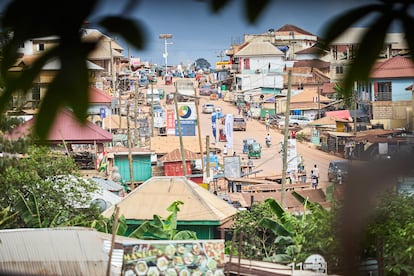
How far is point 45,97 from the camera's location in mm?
435

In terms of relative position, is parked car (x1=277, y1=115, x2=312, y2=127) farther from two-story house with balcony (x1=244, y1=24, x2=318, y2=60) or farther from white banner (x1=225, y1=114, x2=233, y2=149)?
two-story house with balcony (x1=244, y1=24, x2=318, y2=60)

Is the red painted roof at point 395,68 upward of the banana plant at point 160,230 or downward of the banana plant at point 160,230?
upward

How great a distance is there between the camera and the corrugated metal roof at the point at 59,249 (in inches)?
151

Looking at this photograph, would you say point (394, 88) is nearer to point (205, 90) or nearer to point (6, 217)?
point (6, 217)

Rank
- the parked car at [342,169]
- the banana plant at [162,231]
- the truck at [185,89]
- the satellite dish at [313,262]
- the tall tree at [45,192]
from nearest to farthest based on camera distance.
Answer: the parked car at [342,169]
the satellite dish at [313,262]
the banana plant at [162,231]
the tall tree at [45,192]
the truck at [185,89]

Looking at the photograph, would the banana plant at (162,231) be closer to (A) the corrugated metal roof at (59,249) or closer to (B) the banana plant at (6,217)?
(A) the corrugated metal roof at (59,249)

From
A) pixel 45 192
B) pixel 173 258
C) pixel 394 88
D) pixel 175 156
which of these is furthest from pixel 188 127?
pixel 394 88

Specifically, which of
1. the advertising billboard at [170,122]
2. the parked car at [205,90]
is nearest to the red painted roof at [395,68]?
the advertising billboard at [170,122]

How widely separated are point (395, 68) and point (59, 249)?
347 cm

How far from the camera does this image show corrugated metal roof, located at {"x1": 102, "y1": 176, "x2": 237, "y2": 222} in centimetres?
637

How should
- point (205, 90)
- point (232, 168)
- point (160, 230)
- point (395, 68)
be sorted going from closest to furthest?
point (395, 68)
point (160, 230)
point (232, 168)
point (205, 90)

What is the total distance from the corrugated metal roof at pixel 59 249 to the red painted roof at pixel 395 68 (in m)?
3.28

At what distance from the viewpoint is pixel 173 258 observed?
13.3 ft

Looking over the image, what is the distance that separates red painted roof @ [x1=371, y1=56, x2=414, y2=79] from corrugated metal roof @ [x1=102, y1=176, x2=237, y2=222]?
5665 mm
